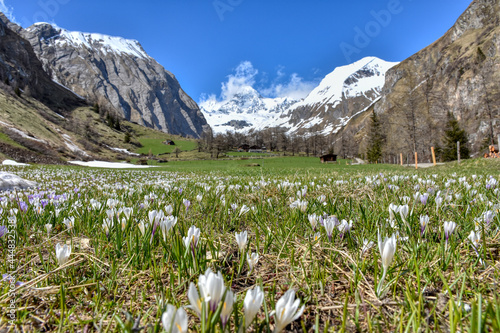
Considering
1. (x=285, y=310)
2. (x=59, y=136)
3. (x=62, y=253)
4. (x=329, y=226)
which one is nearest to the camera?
(x=285, y=310)

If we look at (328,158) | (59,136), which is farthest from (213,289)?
(328,158)

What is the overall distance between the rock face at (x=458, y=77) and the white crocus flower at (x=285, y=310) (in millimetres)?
65113

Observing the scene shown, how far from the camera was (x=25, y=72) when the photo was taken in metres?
124

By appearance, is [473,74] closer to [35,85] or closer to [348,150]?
[348,150]

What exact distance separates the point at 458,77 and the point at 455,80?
4.87ft

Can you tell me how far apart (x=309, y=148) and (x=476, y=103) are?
7137cm

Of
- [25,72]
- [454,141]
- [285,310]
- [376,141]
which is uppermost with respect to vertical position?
[25,72]

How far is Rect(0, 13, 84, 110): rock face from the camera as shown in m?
115

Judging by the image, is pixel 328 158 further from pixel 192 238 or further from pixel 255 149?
pixel 192 238

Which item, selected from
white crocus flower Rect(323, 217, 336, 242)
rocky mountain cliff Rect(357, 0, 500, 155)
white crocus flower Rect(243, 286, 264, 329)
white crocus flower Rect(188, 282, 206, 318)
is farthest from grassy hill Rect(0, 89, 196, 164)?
rocky mountain cliff Rect(357, 0, 500, 155)

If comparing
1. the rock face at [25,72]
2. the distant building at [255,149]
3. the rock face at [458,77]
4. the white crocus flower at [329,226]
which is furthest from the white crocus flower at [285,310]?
the rock face at [25,72]

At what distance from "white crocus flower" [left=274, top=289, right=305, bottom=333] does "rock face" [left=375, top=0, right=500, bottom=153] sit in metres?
65.1

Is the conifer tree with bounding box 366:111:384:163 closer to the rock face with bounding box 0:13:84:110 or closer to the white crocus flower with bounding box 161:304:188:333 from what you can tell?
the white crocus flower with bounding box 161:304:188:333

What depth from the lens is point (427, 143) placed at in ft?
→ 217
